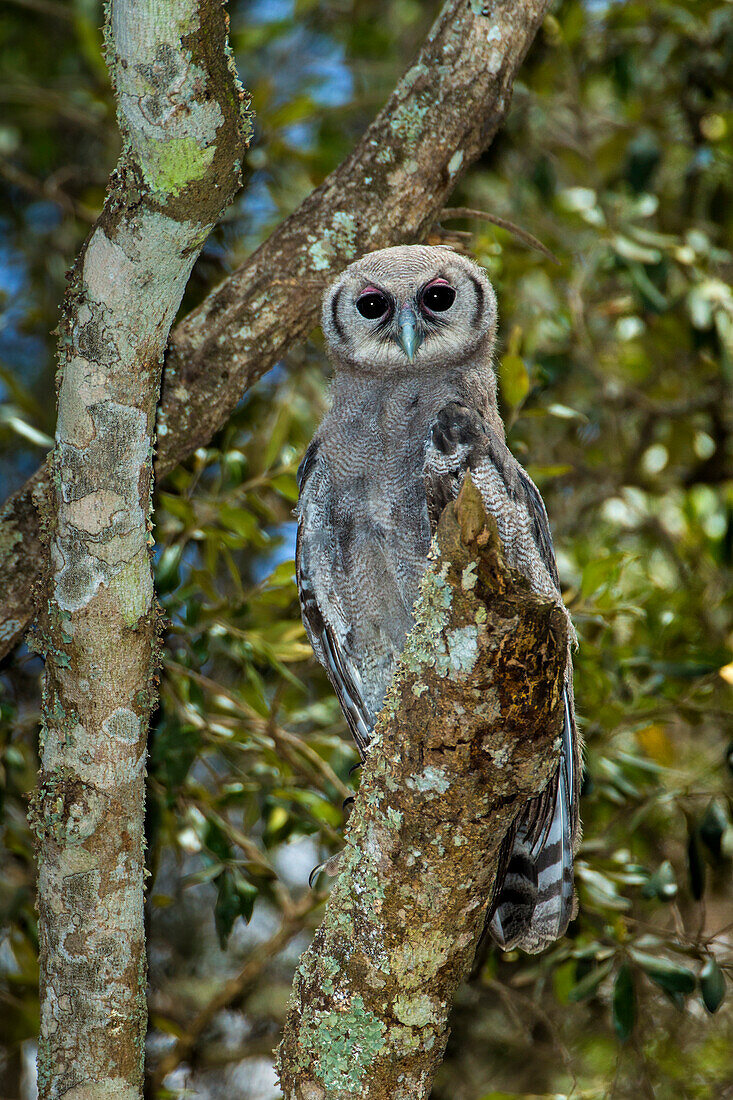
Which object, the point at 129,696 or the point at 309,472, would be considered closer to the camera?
the point at 129,696

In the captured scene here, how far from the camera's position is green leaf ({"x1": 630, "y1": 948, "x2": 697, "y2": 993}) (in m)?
2.84

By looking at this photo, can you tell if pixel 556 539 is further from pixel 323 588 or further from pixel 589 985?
pixel 589 985

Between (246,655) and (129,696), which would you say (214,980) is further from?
(129,696)

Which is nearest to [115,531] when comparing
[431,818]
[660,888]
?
[431,818]

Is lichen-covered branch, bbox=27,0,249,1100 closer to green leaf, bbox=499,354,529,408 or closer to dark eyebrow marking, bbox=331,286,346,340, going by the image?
dark eyebrow marking, bbox=331,286,346,340

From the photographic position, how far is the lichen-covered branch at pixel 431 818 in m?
1.70

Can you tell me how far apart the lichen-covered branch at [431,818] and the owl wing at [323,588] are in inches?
40.8

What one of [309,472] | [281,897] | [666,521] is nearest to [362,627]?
[309,472]

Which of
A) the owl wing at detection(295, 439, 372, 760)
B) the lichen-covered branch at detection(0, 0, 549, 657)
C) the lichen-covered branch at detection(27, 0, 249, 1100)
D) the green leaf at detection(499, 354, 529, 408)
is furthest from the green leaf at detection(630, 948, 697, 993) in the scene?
the lichen-covered branch at detection(0, 0, 549, 657)

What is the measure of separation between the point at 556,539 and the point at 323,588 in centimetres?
178

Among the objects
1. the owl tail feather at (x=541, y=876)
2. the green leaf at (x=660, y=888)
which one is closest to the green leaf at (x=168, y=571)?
the owl tail feather at (x=541, y=876)

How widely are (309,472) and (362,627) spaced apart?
493 millimetres

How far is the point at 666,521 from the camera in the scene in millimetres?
4359

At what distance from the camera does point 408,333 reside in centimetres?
280
